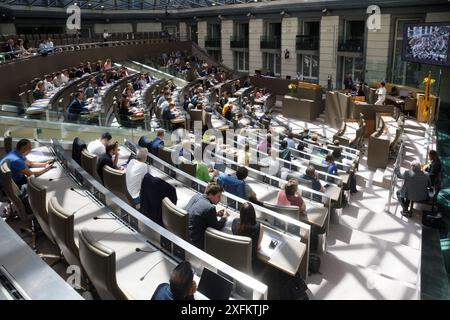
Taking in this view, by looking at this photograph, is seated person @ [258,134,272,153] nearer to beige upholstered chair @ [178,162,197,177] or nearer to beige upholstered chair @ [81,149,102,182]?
beige upholstered chair @ [178,162,197,177]

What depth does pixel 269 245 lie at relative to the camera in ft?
16.1

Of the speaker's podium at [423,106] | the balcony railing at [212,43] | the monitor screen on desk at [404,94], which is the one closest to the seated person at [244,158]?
the speaker's podium at [423,106]

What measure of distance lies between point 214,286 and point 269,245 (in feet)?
4.73

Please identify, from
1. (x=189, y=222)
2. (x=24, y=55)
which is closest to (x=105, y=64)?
(x=24, y=55)

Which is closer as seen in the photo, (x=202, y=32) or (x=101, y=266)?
(x=101, y=266)

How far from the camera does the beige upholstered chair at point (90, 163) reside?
630 centimetres

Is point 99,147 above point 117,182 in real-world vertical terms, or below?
above

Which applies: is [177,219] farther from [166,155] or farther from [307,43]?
[307,43]

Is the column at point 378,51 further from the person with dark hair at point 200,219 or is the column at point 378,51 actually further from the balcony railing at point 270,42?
the person with dark hair at point 200,219

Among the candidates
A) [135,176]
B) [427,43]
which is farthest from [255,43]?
[135,176]

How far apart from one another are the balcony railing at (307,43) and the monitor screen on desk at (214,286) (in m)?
25.7

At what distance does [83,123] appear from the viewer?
9555 mm

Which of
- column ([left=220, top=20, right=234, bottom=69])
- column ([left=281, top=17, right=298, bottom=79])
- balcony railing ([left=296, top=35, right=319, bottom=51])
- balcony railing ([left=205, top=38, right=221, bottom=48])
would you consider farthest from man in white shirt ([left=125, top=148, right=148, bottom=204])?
balcony railing ([left=205, top=38, right=221, bottom=48])
